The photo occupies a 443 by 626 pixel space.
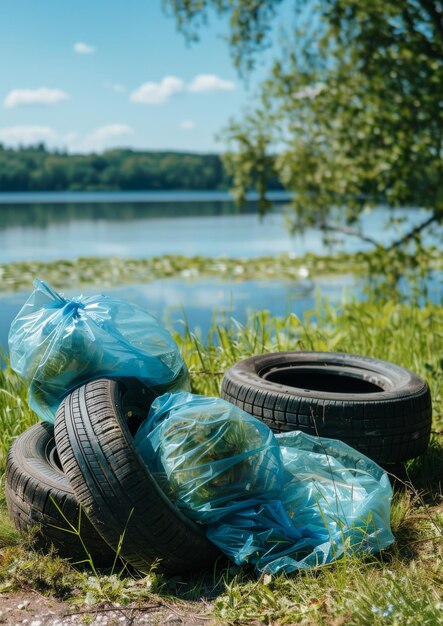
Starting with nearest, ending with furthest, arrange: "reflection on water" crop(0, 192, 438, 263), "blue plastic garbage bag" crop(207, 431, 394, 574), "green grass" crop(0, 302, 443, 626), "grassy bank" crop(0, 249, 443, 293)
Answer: "green grass" crop(0, 302, 443, 626), "blue plastic garbage bag" crop(207, 431, 394, 574), "grassy bank" crop(0, 249, 443, 293), "reflection on water" crop(0, 192, 438, 263)

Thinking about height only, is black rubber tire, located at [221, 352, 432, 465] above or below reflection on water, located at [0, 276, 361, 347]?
above

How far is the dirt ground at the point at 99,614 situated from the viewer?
9.43 feet

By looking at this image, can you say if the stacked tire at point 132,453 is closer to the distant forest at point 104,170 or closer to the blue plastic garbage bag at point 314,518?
the blue plastic garbage bag at point 314,518

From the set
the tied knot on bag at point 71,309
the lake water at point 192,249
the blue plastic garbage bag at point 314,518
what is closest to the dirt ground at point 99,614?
the blue plastic garbage bag at point 314,518

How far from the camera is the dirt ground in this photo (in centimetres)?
287

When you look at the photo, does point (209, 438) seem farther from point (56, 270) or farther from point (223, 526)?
point (56, 270)

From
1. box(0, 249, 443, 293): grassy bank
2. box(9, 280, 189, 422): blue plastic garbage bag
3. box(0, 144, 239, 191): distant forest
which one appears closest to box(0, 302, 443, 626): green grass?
box(9, 280, 189, 422): blue plastic garbage bag

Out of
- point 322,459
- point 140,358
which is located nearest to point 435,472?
point 322,459

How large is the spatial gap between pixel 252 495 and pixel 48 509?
0.96 m

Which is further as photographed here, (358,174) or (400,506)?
(358,174)

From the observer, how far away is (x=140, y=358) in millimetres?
3941

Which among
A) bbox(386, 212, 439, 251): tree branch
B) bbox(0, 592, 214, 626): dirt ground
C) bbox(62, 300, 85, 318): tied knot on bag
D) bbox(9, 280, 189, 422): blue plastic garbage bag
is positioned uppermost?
bbox(386, 212, 439, 251): tree branch

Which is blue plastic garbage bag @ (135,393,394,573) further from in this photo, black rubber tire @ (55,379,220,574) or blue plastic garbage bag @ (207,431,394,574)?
black rubber tire @ (55,379,220,574)

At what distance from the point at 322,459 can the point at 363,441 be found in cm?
29
